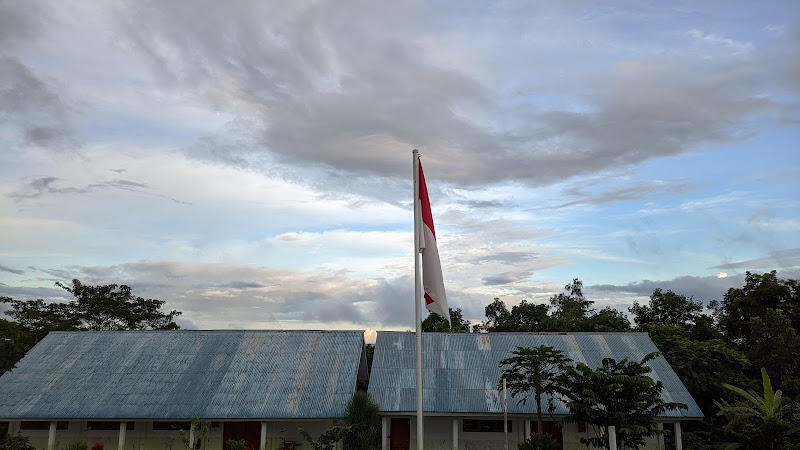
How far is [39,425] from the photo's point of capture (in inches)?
1218

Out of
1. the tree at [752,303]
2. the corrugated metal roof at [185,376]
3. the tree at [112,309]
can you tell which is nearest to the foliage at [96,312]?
the tree at [112,309]

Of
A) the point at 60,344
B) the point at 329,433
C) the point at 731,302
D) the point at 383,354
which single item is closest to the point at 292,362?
the point at 383,354

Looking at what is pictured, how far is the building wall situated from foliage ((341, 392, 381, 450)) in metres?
1.80

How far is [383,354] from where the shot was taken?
3347 cm

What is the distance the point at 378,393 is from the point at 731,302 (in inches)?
1057

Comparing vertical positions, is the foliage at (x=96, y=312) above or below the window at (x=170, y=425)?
above

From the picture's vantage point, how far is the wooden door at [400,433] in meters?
30.2

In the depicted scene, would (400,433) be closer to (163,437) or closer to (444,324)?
(163,437)

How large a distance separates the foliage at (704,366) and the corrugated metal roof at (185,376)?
646 inches

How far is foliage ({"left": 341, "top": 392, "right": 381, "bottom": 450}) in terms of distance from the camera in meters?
28.0

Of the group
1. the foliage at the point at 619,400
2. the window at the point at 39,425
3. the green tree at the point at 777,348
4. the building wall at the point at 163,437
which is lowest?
the building wall at the point at 163,437

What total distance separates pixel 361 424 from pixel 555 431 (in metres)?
8.69

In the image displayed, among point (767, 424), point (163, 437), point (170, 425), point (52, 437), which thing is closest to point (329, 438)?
point (170, 425)

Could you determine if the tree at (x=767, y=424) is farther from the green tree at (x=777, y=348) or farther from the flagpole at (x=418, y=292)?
the flagpole at (x=418, y=292)
